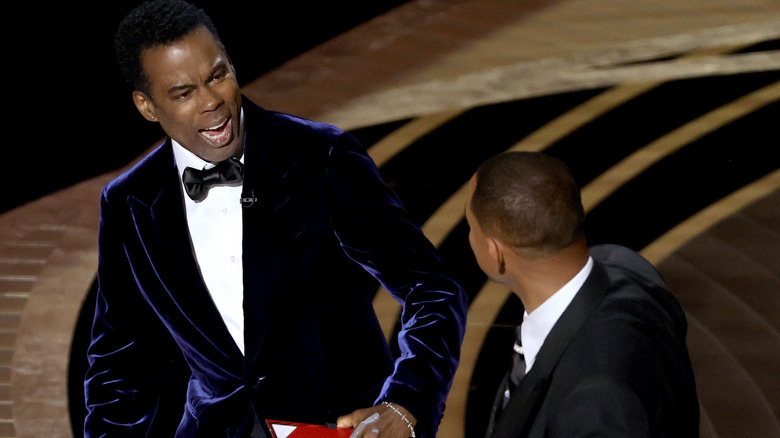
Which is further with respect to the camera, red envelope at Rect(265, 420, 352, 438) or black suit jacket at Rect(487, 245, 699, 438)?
red envelope at Rect(265, 420, 352, 438)

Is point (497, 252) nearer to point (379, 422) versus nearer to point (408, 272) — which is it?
point (408, 272)

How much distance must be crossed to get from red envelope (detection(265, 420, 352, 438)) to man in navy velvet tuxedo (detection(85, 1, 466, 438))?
139 millimetres

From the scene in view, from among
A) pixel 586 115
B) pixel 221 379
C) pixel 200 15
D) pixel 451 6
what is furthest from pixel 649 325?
pixel 451 6

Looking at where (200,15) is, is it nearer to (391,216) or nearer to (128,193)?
(128,193)

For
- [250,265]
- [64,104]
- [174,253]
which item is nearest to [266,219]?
[250,265]

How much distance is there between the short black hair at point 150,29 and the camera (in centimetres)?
228

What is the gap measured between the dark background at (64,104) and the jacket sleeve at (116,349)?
290 centimetres

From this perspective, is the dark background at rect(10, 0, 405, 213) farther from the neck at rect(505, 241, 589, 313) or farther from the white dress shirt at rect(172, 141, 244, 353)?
the neck at rect(505, 241, 589, 313)

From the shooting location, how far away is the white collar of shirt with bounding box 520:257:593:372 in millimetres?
1957

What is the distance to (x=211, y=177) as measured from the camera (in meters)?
2.35

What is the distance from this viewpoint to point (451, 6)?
21.2 ft

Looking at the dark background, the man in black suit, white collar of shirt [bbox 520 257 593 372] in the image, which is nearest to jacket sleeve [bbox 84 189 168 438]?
the man in black suit

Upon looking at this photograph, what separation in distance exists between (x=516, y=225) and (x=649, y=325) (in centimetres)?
32

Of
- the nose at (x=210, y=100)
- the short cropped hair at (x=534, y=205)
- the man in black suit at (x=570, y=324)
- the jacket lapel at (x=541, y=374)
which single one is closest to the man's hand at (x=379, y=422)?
the man in black suit at (x=570, y=324)
